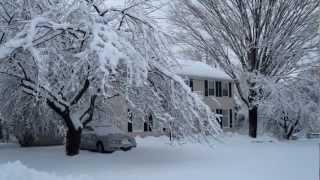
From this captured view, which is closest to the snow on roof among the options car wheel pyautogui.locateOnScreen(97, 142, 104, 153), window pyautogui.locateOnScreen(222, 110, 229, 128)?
window pyautogui.locateOnScreen(222, 110, 229, 128)

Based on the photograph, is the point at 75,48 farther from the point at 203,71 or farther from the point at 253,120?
the point at 203,71

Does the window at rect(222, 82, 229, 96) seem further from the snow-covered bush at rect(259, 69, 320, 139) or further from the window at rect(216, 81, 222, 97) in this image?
the snow-covered bush at rect(259, 69, 320, 139)

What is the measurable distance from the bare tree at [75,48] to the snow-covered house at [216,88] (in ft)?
76.0

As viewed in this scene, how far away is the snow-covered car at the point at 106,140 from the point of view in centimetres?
2092

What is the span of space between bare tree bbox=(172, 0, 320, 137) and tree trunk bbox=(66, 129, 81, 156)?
569 inches

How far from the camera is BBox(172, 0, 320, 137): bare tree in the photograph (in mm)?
29312

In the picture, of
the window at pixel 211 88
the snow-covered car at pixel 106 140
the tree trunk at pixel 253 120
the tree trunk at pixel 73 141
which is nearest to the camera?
the tree trunk at pixel 73 141

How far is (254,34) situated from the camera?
2995 centimetres

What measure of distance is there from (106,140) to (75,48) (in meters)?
6.60

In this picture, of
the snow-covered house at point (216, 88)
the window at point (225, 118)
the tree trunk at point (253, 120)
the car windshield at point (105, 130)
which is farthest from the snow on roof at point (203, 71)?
the car windshield at point (105, 130)

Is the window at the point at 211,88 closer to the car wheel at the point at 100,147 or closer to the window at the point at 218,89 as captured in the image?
the window at the point at 218,89

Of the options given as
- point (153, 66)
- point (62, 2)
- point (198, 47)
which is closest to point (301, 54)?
point (198, 47)

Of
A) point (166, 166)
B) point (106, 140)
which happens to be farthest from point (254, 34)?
point (166, 166)

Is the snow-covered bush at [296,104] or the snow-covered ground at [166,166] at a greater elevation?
the snow-covered bush at [296,104]
